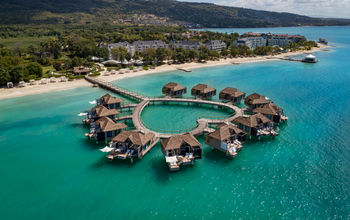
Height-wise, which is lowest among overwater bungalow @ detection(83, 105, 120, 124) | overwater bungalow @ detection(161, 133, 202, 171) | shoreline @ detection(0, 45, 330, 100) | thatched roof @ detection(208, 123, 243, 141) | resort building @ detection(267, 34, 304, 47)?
overwater bungalow @ detection(161, 133, 202, 171)

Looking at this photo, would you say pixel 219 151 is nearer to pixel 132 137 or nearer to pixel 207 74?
pixel 132 137

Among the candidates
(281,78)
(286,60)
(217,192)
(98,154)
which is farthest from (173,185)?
(286,60)

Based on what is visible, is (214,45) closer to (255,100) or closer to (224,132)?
(255,100)

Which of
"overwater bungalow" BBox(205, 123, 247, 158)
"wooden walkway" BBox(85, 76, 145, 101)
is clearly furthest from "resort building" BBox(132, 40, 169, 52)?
"overwater bungalow" BBox(205, 123, 247, 158)

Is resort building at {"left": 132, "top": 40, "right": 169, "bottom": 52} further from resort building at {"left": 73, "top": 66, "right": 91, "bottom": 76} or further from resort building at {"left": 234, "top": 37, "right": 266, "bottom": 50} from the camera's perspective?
resort building at {"left": 234, "top": 37, "right": 266, "bottom": 50}

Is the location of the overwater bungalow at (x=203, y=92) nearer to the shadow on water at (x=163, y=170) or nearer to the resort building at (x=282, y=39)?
the shadow on water at (x=163, y=170)

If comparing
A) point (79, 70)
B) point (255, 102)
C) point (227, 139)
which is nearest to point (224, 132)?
point (227, 139)
